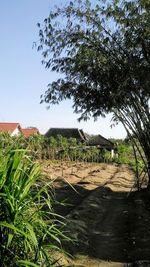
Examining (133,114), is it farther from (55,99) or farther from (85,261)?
(85,261)

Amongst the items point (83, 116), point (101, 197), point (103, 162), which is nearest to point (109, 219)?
point (101, 197)

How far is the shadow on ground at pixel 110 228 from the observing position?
22.3ft

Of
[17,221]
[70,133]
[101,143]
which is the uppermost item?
[70,133]

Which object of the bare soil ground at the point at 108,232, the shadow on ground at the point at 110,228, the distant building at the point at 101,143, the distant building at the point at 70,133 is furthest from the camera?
the distant building at the point at 70,133

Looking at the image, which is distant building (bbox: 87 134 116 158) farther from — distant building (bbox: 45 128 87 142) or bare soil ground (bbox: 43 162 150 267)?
bare soil ground (bbox: 43 162 150 267)

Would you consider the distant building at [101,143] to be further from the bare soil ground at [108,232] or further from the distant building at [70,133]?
the bare soil ground at [108,232]

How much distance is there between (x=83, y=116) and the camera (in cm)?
1519

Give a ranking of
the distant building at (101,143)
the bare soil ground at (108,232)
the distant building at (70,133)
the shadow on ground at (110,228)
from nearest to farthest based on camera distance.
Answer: the bare soil ground at (108,232) < the shadow on ground at (110,228) < the distant building at (101,143) < the distant building at (70,133)

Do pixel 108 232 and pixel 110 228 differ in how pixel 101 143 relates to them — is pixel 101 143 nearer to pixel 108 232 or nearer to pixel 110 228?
pixel 110 228

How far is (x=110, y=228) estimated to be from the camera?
28.2 feet

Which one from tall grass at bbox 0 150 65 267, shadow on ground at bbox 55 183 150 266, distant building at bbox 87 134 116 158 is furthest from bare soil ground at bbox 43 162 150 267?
distant building at bbox 87 134 116 158

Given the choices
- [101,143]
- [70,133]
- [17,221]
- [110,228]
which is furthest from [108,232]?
[70,133]

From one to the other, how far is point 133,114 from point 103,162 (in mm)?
26200

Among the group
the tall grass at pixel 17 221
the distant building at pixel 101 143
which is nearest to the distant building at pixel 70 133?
the distant building at pixel 101 143
